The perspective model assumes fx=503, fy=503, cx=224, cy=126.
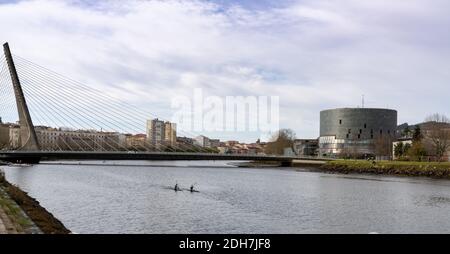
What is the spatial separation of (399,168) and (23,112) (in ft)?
200

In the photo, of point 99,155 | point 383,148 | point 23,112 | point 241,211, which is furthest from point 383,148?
point 241,211

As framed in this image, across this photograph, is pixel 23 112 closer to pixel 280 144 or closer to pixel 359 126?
pixel 280 144

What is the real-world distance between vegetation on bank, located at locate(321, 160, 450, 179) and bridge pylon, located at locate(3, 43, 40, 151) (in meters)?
52.6

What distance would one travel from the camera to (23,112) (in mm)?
82688

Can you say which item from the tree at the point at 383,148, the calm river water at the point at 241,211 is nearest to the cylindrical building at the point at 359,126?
the tree at the point at 383,148

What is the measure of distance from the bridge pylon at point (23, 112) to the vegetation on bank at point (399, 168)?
52.6 m

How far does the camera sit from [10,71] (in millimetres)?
83062

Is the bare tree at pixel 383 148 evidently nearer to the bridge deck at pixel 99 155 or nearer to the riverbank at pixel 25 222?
the bridge deck at pixel 99 155

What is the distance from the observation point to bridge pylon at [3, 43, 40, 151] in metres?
82.4

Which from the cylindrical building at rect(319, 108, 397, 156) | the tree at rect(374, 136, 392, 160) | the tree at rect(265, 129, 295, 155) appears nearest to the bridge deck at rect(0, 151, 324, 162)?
the tree at rect(374, 136, 392, 160)

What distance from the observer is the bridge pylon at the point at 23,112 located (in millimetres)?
82438

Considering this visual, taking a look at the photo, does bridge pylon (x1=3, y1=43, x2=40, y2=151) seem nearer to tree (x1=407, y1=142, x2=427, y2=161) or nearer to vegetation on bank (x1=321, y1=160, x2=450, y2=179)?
vegetation on bank (x1=321, y1=160, x2=450, y2=179)
